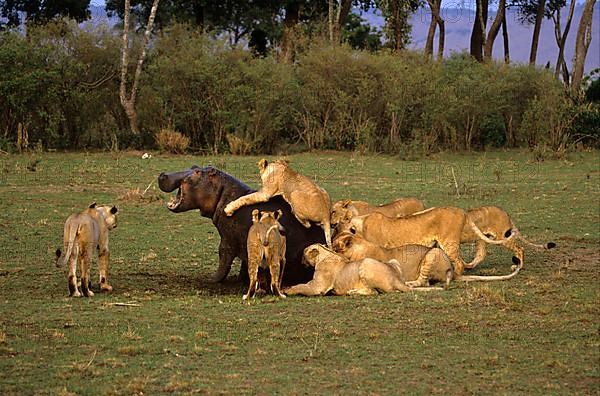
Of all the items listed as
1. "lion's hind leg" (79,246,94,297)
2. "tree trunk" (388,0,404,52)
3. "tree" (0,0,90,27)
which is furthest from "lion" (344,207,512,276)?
"tree" (0,0,90,27)

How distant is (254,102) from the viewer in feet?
97.7

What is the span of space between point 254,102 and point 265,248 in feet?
65.4

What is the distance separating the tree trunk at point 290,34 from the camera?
124ft

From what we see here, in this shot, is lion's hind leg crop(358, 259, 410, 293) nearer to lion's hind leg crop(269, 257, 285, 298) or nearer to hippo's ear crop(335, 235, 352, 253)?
hippo's ear crop(335, 235, 352, 253)

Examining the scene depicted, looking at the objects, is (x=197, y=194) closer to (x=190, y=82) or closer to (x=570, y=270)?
(x=570, y=270)

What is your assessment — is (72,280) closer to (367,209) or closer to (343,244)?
(343,244)

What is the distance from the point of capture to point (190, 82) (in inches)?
1182

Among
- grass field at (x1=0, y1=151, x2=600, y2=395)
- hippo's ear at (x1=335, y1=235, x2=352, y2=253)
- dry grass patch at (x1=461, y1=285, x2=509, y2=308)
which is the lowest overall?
grass field at (x1=0, y1=151, x2=600, y2=395)

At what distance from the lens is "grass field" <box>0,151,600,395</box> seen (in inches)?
284

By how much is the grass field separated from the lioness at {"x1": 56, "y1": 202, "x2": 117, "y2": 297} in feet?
0.79

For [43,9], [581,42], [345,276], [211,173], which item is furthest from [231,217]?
[43,9]

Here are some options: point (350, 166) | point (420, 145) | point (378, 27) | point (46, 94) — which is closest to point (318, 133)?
point (420, 145)

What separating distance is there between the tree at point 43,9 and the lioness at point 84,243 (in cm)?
3665

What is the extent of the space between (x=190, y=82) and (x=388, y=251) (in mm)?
19880
